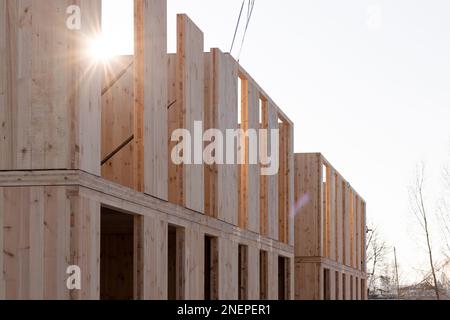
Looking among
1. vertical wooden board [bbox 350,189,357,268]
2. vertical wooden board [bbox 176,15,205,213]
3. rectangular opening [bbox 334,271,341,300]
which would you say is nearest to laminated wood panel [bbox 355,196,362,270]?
vertical wooden board [bbox 350,189,357,268]

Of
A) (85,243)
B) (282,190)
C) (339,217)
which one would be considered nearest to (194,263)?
(85,243)

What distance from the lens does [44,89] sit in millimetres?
10852

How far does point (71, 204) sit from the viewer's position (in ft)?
35.0

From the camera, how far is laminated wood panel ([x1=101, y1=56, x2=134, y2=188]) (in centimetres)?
1628

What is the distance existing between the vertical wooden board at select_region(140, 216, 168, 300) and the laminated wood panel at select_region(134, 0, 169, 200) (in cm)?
40

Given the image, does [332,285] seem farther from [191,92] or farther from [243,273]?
[191,92]

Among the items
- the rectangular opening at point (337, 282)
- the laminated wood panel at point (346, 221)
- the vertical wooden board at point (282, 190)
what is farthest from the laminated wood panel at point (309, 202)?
the laminated wood panel at point (346, 221)

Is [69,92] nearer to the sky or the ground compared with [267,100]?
nearer to the ground

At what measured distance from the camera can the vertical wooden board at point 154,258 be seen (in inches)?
513

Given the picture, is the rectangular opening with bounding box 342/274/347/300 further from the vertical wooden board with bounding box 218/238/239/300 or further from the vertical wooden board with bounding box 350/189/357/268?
the vertical wooden board with bounding box 218/238/239/300

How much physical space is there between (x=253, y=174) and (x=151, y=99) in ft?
23.1

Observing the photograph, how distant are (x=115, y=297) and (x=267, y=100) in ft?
16.7

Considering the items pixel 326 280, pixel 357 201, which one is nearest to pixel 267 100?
pixel 326 280
